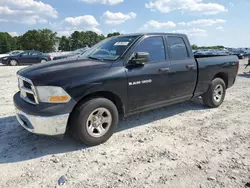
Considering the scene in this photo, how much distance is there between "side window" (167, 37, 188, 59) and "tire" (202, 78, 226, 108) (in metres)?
1.28

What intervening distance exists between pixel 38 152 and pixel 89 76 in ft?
4.87

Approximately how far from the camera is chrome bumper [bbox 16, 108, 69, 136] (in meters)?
3.25

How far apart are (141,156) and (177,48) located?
272 centimetres

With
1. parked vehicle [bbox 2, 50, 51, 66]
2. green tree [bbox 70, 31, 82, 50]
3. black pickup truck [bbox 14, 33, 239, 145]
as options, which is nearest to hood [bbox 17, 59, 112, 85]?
black pickup truck [bbox 14, 33, 239, 145]

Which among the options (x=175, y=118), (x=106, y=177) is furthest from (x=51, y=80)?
(x=175, y=118)

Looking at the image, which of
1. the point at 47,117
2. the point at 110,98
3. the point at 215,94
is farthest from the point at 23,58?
the point at 47,117

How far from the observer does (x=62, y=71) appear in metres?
3.44

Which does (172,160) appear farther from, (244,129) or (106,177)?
(244,129)

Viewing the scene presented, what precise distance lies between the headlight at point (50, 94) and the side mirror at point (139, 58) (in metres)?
1.40

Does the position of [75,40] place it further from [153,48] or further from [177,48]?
[153,48]

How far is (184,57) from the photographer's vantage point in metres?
Result: 5.06

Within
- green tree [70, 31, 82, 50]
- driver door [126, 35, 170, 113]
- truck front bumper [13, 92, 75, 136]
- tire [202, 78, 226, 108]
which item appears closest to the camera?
truck front bumper [13, 92, 75, 136]

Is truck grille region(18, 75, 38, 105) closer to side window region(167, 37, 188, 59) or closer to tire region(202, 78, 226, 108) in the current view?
side window region(167, 37, 188, 59)

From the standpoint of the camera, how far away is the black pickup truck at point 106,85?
3.30m
